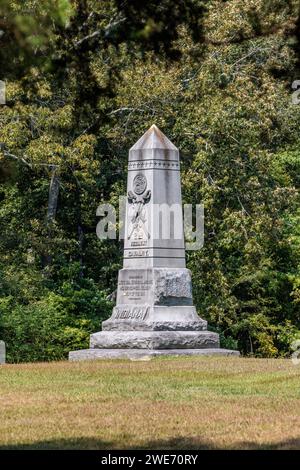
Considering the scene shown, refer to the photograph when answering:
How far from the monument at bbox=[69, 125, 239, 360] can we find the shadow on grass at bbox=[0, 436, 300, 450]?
1069cm

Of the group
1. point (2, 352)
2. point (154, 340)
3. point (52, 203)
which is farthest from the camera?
point (52, 203)

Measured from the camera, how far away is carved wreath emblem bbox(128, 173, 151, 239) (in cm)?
2317

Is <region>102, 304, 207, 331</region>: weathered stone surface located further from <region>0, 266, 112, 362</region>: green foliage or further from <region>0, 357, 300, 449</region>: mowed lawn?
<region>0, 266, 112, 362</region>: green foliage

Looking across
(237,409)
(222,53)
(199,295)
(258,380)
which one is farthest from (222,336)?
(237,409)

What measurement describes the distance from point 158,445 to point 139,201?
12.2 meters

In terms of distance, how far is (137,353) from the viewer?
71.3ft

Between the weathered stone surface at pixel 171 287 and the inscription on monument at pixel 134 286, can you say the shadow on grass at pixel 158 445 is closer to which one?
the weathered stone surface at pixel 171 287

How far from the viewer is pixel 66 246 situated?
31484mm

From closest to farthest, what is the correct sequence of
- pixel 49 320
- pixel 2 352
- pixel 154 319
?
pixel 154 319 → pixel 2 352 → pixel 49 320

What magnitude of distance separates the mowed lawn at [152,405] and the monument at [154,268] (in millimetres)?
2225

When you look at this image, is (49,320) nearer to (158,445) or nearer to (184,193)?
(184,193)

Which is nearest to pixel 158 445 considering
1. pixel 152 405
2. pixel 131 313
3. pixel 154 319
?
pixel 152 405

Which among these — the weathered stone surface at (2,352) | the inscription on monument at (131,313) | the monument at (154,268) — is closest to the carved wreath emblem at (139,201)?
the monument at (154,268)
